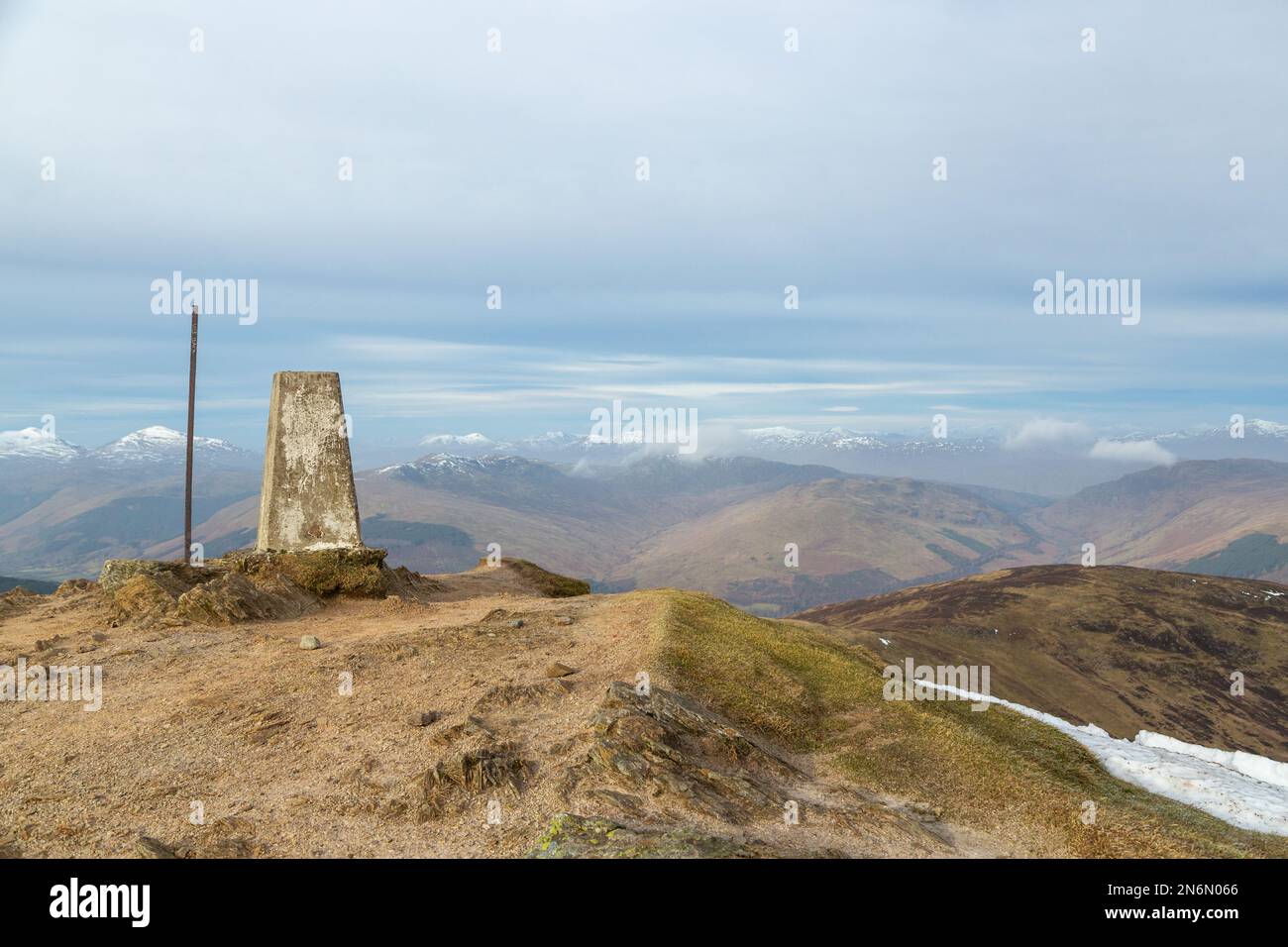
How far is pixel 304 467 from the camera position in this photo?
32.3m

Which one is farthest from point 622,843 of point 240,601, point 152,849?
point 240,601

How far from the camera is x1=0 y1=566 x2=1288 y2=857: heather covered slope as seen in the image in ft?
42.2

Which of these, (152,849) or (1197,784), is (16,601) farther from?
(1197,784)

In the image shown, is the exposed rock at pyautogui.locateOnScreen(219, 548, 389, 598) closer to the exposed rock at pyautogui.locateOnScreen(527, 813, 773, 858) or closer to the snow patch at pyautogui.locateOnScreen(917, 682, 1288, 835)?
the snow patch at pyautogui.locateOnScreen(917, 682, 1288, 835)

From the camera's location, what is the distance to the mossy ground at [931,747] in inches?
608

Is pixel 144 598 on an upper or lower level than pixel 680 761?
upper

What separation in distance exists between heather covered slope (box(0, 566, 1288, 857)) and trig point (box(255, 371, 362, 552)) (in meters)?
7.66

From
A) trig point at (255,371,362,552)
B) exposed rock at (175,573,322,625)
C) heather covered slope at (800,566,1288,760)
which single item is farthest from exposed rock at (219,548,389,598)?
heather covered slope at (800,566,1288,760)

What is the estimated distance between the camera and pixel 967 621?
169125 millimetres

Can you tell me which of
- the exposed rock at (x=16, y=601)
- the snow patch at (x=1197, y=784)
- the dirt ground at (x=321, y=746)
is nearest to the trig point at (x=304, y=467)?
the dirt ground at (x=321, y=746)

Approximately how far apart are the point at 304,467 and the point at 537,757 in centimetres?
2166

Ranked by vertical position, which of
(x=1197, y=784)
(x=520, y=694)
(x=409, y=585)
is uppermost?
(x=520, y=694)
